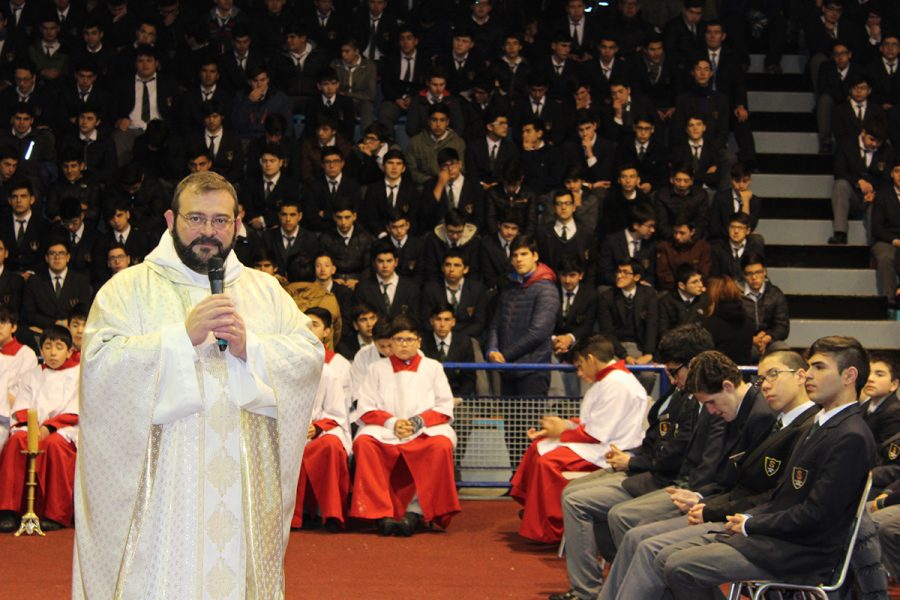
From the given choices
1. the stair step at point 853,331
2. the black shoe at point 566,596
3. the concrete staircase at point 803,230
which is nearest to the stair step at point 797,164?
the concrete staircase at point 803,230

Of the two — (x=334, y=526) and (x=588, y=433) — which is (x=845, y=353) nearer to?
(x=588, y=433)

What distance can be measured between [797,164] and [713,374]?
7636mm

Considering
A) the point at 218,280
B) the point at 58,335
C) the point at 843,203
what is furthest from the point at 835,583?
the point at 843,203

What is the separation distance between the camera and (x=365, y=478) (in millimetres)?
8352

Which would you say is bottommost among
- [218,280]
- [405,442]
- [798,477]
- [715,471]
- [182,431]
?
[405,442]

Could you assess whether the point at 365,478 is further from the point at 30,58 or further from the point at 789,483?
the point at 30,58

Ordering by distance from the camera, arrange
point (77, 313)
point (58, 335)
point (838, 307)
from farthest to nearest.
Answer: point (838, 307) < point (77, 313) < point (58, 335)

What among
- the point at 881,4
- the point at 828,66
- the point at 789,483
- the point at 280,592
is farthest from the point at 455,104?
the point at 280,592

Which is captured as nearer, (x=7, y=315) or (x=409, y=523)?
(x=409, y=523)

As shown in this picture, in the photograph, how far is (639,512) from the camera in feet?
20.7

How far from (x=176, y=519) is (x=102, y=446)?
1.02 feet

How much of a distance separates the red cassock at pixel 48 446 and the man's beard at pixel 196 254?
180 inches

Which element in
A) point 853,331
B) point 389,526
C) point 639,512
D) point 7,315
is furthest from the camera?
point 853,331

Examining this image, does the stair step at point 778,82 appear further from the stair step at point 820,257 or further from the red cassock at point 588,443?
the red cassock at point 588,443
